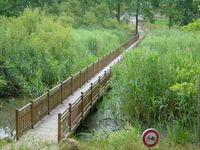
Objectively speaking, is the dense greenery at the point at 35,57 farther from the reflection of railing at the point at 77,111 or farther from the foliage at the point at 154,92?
the foliage at the point at 154,92

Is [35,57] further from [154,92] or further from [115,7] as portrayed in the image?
[115,7]

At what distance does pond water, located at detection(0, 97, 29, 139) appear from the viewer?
14455 mm

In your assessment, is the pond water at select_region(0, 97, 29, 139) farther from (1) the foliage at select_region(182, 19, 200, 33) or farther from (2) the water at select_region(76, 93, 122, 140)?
(1) the foliage at select_region(182, 19, 200, 33)

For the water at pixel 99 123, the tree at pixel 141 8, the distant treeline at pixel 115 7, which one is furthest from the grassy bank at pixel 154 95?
the tree at pixel 141 8

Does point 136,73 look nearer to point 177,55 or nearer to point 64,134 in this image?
point 177,55

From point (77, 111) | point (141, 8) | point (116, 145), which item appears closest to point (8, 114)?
point (77, 111)

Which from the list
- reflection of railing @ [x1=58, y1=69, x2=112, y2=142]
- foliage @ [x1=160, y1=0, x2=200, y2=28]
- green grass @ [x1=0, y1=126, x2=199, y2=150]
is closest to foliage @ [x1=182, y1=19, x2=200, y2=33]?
green grass @ [x1=0, y1=126, x2=199, y2=150]

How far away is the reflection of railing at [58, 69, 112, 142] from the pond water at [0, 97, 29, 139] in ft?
6.20

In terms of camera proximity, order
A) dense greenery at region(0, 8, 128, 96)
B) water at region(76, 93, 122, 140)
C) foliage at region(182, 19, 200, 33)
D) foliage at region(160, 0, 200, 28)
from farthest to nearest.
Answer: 1. foliage at region(160, 0, 200, 28)
2. dense greenery at region(0, 8, 128, 96)
3. water at region(76, 93, 122, 140)
4. foliage at region(182, 19, 200, 33)

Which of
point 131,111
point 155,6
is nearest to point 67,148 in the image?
point 131,111

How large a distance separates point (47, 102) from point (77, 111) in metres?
1.20

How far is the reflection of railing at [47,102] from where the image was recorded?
12.3 metres

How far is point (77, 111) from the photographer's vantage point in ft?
47.9

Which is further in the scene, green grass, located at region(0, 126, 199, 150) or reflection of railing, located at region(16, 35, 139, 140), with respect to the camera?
reflection of railing, located at region(16, 35, 139, 140)
